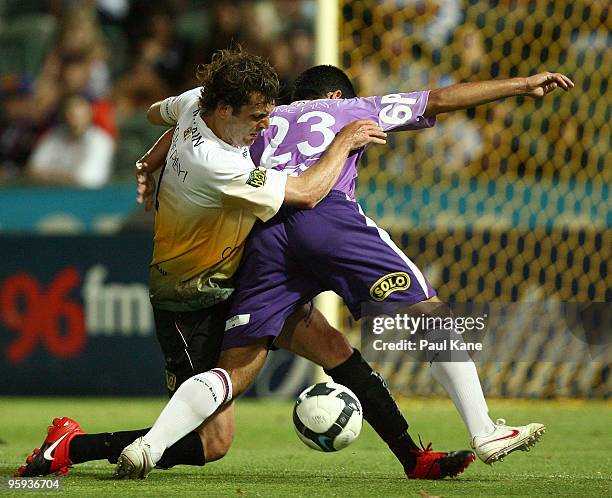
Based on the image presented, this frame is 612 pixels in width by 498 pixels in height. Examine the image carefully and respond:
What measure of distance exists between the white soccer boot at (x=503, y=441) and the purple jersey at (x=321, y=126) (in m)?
1.16

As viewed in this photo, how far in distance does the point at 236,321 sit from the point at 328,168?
734mm

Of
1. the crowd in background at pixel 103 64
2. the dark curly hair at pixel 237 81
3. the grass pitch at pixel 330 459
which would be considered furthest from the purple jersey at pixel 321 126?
the crowd in background at pixel 103 64

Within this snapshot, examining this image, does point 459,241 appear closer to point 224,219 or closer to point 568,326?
point 568,326

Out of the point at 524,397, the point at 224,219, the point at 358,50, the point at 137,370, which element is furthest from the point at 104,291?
the point at 224,219

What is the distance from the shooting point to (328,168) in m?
5.00

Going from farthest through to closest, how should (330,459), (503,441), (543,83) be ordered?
(330,459) < (543,83) < (503,441)

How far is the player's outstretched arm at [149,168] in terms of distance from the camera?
5.55 m

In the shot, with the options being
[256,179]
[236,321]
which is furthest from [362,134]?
[236,321]

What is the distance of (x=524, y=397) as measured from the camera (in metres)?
9.40

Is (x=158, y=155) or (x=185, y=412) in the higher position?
(x=158, y=155)

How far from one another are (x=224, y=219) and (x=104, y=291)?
5.26 metres

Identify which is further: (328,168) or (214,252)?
(214,252)

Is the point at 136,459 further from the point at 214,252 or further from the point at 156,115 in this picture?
the point at 156,115

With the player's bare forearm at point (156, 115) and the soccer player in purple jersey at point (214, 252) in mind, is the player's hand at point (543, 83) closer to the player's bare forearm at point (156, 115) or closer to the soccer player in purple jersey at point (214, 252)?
the soccer player in purple jersey at point (214, 252)
